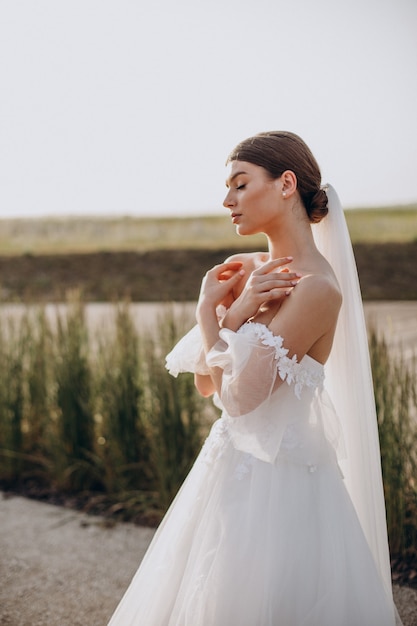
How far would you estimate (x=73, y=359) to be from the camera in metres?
4.71

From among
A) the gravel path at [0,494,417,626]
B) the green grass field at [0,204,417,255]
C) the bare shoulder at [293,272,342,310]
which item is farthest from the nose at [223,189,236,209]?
the green grass field at [0,204,417,255]

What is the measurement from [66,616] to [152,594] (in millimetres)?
1237

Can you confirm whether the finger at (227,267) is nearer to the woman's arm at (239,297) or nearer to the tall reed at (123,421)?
the woman's arm at (239,297)

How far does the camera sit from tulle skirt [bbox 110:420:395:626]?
1875 millimetres

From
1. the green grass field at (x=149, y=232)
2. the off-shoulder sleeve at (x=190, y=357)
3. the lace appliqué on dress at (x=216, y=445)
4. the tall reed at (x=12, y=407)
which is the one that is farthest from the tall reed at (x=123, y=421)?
the green grass field at (x=149, y=232)

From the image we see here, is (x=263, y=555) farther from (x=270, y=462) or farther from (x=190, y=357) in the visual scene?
(x=190, y=357)

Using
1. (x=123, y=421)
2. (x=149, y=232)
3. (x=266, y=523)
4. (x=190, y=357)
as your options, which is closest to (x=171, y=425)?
(x=123, y=421)

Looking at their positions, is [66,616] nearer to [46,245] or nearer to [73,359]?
[73,359]

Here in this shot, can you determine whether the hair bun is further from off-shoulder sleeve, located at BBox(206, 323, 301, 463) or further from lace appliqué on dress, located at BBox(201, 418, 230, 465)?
lace appliqué on dress, located at BBox(201, 418, 230, 465)

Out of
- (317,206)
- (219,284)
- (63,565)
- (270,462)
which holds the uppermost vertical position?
(317,206)

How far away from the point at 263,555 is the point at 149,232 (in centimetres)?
2982

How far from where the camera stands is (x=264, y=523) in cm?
193

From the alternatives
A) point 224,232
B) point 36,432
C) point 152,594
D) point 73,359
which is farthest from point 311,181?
point 224,232

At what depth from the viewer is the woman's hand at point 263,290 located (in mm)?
1923
